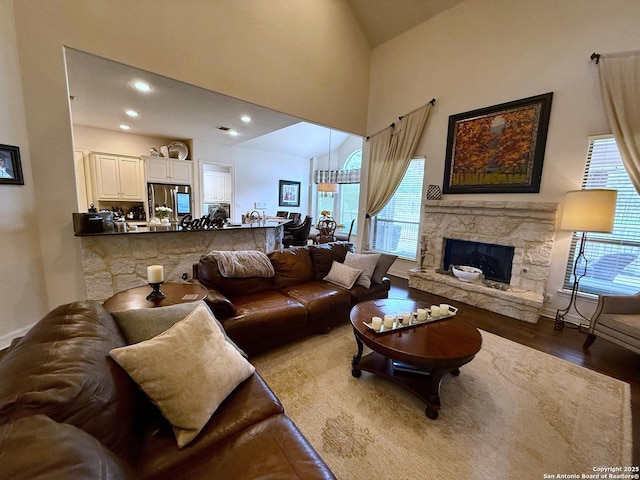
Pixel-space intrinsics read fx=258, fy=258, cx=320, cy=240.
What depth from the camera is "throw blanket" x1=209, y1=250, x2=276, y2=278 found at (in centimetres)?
252

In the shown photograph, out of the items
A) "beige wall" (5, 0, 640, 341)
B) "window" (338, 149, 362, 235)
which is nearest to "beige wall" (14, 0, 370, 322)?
"beige wall" (5, 0, 640, 341)

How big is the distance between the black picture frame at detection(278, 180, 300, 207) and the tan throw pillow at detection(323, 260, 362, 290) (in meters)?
5.61

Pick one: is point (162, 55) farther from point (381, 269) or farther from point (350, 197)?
point (350, 197)

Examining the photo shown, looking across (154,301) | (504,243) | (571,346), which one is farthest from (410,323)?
(504,243)

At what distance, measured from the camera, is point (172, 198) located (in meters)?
6.03

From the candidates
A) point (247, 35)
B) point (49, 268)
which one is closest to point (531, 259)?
point (247, 35)

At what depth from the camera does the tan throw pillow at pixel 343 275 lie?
9.87 feet

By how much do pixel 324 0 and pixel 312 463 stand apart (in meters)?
5.69

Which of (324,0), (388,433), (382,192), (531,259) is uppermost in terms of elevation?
(324,0)

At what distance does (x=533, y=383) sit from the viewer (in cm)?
210

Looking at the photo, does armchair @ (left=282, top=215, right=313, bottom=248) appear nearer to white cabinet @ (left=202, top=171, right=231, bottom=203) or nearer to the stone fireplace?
white cabinet @ (left=202, top=171, right=231, bottom=203)

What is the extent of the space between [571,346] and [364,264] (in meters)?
2.28

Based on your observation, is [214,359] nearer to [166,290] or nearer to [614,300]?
[166,290]

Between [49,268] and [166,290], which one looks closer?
[166,290]
